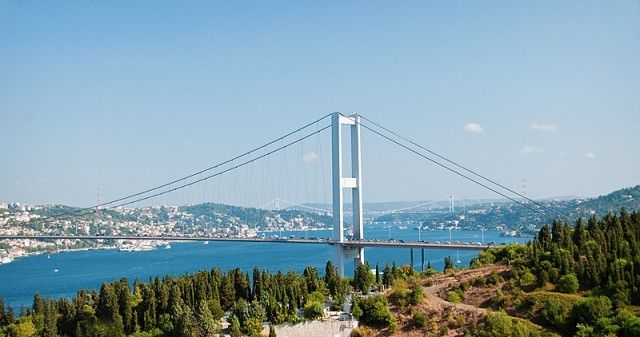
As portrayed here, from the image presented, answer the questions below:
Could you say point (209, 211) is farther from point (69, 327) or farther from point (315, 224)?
point (69, 327)

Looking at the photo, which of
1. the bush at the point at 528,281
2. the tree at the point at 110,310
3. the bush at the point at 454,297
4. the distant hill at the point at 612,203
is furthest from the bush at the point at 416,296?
the distant hill at the point at 612,203

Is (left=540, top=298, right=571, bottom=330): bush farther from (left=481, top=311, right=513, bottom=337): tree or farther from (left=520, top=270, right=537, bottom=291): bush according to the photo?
(left=520, top=270, right=537, bottom=291): bush

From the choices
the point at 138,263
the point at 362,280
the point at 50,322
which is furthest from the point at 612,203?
the point at 50,322

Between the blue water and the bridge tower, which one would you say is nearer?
the bridge tower

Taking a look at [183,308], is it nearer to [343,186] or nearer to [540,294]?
[540,294]

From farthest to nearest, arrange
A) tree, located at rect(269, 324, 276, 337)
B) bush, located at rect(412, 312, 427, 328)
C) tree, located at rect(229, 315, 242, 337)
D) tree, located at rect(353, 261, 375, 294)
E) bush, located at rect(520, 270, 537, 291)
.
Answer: tree, located at rect(353, 261, 375, 294)
bush, located at rect(520, 270, 537, 291)
bush, located at rect(412, 312, 427, 328)
tree, located at rect(229, 315, 242, 337)
tree, located at rect(269, 324, 276, 337)

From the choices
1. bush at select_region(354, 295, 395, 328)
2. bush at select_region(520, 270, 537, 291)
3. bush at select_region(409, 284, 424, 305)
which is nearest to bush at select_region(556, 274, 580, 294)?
bush at select_region(520, 270, 537, 291)
